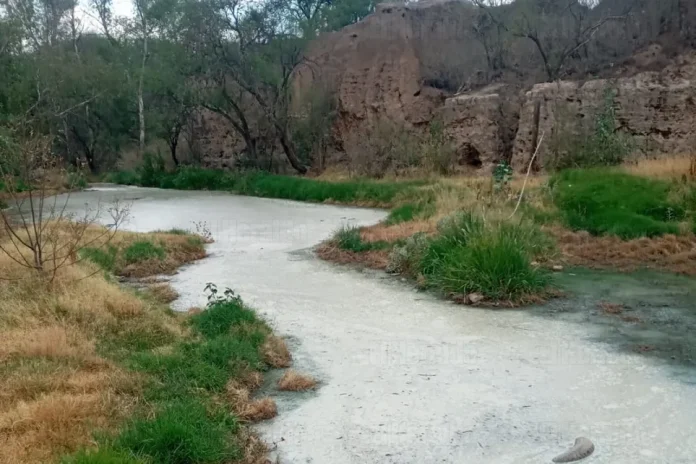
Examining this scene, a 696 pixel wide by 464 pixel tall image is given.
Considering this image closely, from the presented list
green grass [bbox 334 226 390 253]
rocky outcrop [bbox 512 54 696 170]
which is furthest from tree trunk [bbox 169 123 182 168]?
green grass [bbox 334 226 390 253]

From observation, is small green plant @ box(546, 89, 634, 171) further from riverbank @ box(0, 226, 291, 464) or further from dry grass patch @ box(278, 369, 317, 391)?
dry grass patch @ box(278, 369, 317, 391)

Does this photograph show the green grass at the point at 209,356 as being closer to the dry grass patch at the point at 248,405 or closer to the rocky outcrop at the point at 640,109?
the dry grass patch at the point at 248,405

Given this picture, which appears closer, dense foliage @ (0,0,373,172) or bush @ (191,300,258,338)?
bush @ (191,300,258,338)

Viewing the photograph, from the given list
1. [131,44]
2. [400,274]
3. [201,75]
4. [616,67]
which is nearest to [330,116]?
[201,75]

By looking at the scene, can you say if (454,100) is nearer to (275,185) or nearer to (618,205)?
(275,185)

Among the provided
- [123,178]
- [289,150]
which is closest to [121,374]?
[289,150]

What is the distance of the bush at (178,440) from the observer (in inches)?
161

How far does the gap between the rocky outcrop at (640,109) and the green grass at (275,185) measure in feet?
13.7

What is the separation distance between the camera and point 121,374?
5.27 metres

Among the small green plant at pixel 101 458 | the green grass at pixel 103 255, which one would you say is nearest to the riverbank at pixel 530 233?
the green grass at pixel 103 255

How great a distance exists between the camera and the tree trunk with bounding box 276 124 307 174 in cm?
2533

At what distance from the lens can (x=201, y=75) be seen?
2527cm

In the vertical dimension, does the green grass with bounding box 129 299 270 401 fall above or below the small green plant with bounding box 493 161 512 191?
below

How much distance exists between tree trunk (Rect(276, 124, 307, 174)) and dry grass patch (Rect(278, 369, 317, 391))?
1994cm
